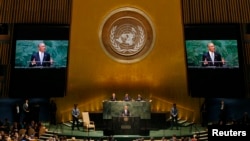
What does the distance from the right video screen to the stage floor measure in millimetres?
1627

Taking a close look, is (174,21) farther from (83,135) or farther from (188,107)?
(83,135)

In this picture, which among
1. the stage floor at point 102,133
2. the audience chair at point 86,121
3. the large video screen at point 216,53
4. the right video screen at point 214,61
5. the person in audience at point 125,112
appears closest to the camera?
the stage floor at point 102,133

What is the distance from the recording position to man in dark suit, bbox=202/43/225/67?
56.7 feet

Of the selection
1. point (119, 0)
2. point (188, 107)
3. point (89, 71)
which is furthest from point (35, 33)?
point (188, 107)

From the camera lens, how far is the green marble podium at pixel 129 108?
16953 mm

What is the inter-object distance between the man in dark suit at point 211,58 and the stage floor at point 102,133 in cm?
295

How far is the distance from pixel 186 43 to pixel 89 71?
4978mm

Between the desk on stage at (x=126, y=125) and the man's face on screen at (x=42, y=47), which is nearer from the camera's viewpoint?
the desk on stage at (x=126, y=125)

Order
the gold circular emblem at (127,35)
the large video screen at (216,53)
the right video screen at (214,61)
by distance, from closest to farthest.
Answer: the right video screen at (214,61) < the large video screen at (216,53) < the gold circular emblem at (127,35)

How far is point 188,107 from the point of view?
1881 cm

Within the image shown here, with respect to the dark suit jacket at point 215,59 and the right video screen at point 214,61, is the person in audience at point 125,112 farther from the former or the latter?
the dark suit jacket at point 215,59

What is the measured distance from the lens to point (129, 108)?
17.1 meters

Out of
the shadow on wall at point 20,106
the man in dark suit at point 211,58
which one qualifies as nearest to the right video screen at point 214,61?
the man in dark suit at point 211,58

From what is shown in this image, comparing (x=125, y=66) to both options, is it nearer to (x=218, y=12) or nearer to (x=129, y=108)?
(x=129, y=108)
